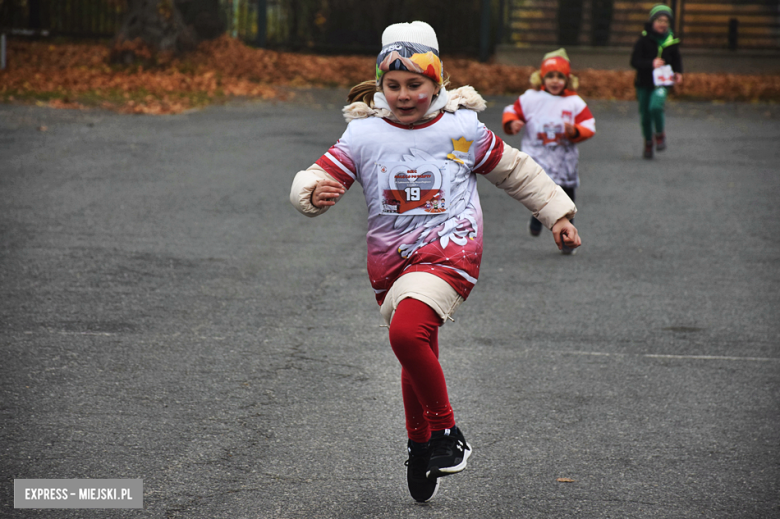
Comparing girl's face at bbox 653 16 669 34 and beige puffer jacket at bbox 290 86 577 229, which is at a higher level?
girl's face at bbox 653 16 669 34

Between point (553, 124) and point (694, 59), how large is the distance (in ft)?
52.9

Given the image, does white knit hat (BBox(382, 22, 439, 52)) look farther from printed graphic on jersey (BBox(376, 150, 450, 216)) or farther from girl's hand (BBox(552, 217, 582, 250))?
girl's hand (BBox(552, 217, 582, 250))

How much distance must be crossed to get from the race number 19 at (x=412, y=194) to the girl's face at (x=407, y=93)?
0.26 m

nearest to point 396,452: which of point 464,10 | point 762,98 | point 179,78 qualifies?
point 179,78

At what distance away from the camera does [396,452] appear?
4164mm

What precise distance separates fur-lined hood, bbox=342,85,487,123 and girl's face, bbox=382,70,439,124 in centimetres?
5

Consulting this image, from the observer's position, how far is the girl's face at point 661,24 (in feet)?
39.8

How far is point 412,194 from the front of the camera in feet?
11.7

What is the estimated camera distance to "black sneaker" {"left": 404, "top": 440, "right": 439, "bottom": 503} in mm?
3592

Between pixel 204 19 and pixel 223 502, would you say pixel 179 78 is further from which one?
pixel 223 502

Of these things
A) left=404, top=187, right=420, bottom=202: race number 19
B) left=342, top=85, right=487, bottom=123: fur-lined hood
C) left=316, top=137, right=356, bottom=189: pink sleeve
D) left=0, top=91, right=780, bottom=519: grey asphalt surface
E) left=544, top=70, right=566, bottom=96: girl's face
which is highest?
left=342, top=85, right=487, bottom=123: fur-lined hood


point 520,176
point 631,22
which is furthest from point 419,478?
point 631,22

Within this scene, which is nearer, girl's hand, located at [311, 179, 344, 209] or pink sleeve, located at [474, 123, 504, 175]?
girl's hand, located at [311, 179, 344, 209]

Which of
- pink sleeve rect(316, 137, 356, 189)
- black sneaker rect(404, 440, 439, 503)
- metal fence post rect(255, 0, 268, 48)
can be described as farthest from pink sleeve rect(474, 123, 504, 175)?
metal fence post rect(255, 0, 268, 48)
